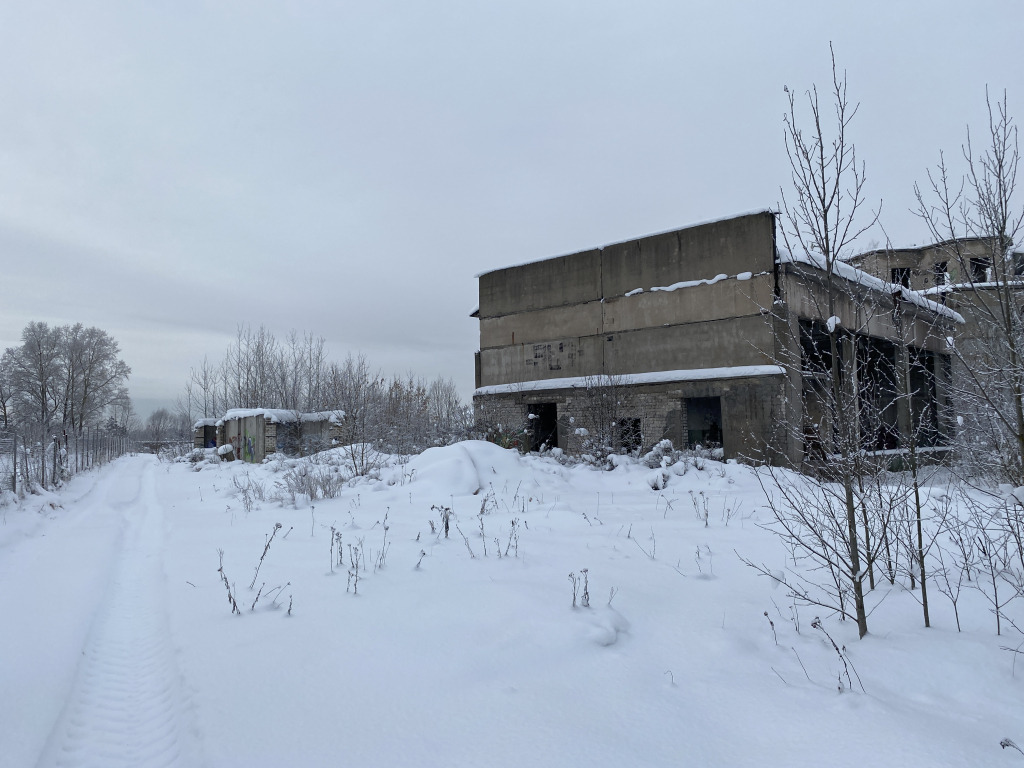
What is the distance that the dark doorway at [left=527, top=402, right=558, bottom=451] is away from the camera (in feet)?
67.8

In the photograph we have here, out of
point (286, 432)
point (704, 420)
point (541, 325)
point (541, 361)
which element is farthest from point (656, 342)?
point (286, 432)

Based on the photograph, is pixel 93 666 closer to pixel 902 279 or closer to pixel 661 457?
pixel 902 279

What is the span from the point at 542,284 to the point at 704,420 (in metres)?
7.25

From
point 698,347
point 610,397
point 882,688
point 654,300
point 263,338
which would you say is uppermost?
point 263,338

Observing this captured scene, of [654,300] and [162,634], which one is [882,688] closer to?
[162,634]

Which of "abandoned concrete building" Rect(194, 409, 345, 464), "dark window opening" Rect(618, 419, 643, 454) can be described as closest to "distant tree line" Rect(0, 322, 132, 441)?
"abandoned concrete building" Rect(194, 409, 345, 464)

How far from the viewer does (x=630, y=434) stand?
59.4 ft

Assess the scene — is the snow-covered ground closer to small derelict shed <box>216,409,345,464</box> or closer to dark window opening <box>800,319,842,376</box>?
dark window opening <box>800,319,842,376</box>

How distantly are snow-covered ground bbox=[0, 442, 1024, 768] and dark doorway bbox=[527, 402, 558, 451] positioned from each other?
14.2 metres

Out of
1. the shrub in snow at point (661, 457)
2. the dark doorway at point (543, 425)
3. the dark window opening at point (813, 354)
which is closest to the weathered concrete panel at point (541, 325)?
the dark doorway at point (543, 425)

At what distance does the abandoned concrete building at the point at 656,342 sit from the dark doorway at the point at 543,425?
5 centimetres

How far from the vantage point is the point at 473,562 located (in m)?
5.47

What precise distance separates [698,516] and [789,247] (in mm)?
4790

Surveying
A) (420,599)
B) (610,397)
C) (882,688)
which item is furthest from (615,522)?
(610,397)
